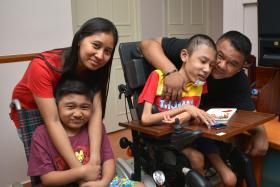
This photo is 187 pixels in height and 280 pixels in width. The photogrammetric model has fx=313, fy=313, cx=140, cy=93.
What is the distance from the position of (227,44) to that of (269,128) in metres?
0.56

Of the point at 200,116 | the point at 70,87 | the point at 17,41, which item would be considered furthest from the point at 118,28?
the point at 200,116

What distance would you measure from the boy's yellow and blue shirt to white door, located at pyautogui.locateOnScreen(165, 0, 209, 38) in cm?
272

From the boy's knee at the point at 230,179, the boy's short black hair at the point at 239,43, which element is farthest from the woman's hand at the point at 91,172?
the boy's short black hair at the point at 239,43

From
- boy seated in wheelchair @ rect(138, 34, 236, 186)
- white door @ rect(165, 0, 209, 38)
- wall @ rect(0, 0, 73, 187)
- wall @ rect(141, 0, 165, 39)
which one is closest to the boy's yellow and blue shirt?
boy seated in wheelchair @ rect(138, 34, 236, 186)

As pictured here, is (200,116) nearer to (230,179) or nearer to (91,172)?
(230,179)

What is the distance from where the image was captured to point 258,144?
1537 mm

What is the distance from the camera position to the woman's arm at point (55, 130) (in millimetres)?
1319

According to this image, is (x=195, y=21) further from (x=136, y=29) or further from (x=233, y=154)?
(x=233, y=154)

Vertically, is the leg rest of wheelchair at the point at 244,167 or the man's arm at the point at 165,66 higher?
the man's arm at the point at 165,66

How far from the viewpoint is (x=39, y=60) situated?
1.34 m

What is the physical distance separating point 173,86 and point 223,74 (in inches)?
12.0

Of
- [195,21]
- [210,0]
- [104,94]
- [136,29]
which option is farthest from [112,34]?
[210,0]

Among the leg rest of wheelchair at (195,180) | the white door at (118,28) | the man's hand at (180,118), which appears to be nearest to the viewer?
the leg rest of wheelchair at (195,180)

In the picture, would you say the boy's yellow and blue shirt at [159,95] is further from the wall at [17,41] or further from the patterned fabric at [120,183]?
the wall at [17,41]
